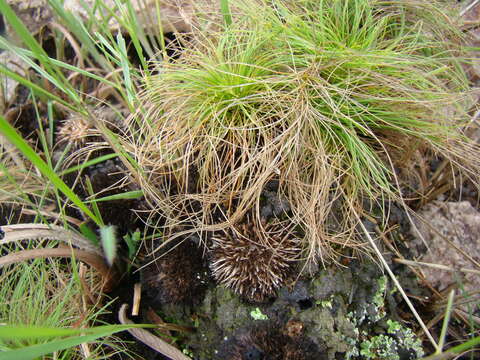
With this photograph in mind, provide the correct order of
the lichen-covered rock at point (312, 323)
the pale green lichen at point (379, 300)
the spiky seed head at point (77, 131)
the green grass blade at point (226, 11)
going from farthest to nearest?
the spiky seed head at point (77, 131) < the green grass blade at point (226, 11) < the pale green lichen at point (379, 300) < the lichen-covered rock at point (312, 323)

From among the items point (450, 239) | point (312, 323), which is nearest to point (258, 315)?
point (312, 323)

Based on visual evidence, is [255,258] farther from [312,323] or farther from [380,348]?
[380,348]

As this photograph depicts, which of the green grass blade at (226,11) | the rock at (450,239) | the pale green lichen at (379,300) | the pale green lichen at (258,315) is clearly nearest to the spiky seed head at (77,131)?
the green grass blade at (226,11)

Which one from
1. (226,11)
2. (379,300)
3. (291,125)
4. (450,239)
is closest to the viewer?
(291,125)

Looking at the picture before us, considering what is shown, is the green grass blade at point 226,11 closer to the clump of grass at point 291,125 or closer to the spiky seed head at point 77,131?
the clump of grass at point 291,125

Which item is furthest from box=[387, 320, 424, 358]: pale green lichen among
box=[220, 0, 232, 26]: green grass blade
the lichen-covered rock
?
box=[220, 0, 232, 26]: green grass blade

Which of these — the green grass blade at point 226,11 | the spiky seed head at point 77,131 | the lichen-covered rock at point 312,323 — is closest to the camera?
the lichen-covered rock at point 312,323

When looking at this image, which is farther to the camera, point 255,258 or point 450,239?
point 450,239

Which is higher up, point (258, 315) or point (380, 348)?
point (258, 315)
